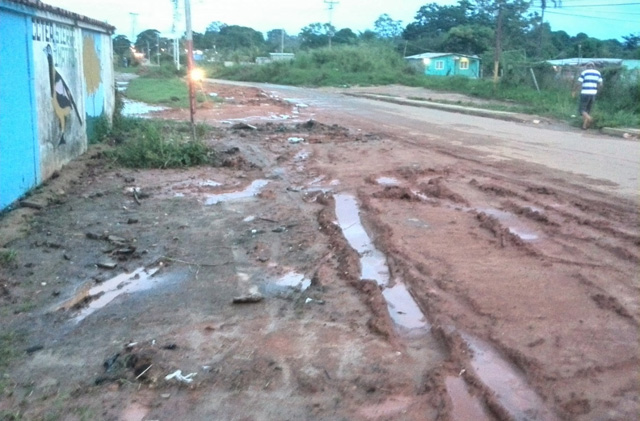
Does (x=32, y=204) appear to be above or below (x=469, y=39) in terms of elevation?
below

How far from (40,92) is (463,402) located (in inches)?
335

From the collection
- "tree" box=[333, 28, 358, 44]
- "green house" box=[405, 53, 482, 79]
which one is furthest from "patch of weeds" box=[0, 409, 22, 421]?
"tree" box=[333, 28, 358, 44]

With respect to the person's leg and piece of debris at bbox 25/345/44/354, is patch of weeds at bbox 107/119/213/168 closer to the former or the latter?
piece of debris at bbox 25/345/44/354

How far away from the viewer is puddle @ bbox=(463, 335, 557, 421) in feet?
13.1

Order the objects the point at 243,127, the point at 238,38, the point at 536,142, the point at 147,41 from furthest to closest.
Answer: the point at 238,38, the point at 147,41, the point at 243,127, the point at 536,142

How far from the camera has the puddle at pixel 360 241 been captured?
6586mm

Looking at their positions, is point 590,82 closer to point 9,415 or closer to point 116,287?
point 116,287

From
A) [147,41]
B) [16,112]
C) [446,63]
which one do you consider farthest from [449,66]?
[16,112]

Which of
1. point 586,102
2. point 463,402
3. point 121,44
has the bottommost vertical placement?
point 463,402

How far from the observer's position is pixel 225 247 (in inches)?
291

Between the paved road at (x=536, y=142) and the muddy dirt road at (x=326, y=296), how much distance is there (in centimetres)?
26

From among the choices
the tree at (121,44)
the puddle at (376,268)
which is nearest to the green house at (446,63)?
the tree at (121,44)

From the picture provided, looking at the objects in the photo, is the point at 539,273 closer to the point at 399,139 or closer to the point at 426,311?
the point at 426,311

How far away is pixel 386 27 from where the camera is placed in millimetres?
107812
